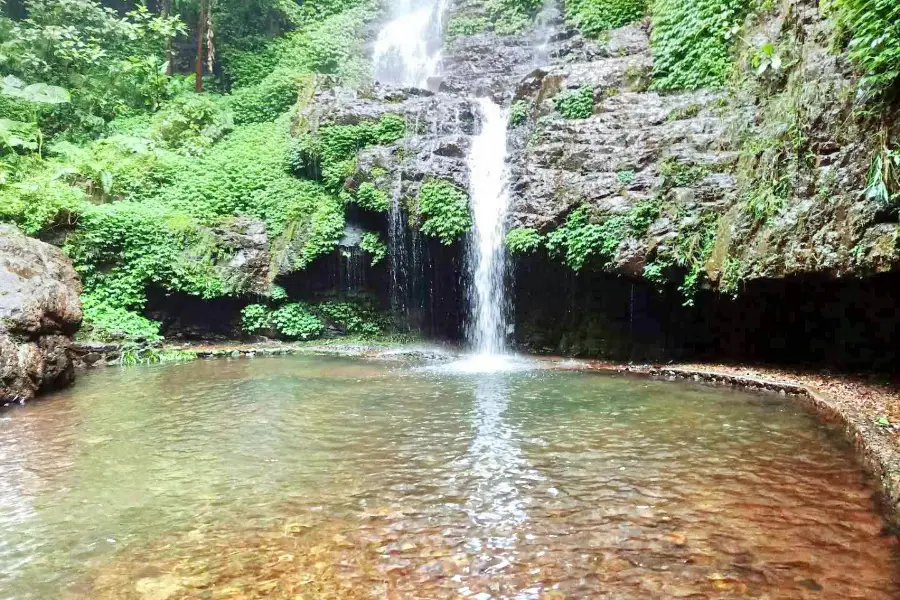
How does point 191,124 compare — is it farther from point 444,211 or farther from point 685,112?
point 685,112

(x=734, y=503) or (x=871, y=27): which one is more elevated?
(x=871, y=27)

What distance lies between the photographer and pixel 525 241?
1108 cm

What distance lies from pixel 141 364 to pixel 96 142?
831 cm

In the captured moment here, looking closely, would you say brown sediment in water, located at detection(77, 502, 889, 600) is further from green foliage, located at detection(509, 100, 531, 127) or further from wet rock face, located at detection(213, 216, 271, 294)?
green foliage, located at detection(509, 100, 531, 127)

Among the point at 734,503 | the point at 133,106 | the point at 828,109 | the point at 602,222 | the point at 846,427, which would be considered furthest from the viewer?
the point at 133,106

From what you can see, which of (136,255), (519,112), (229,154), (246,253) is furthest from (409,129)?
(136,255)

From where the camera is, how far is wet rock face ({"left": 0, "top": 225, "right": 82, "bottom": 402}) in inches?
287

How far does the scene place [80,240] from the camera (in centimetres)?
1215

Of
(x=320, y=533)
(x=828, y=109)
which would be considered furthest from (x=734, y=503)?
(x=828, y=109)

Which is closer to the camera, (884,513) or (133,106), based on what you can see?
(884,513)

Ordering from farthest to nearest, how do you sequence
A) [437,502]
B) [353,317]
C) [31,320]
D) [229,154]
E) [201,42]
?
[201,42], [229,154], [353,317], [31,320], [437,502]

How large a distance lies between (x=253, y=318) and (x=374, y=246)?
358cm

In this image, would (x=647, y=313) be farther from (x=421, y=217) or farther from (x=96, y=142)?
(x=96, y=142)

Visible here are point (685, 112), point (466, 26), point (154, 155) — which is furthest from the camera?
point (466, 26)
